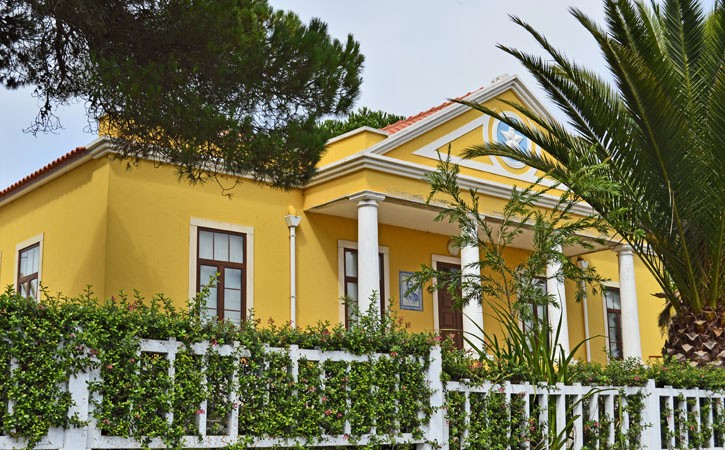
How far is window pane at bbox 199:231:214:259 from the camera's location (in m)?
14.9

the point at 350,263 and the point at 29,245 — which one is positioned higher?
the point at 29,245

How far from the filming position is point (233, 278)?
49.7 feet

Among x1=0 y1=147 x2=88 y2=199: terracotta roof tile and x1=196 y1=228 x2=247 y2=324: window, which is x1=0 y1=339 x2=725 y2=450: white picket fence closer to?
x1=196 y1=228 x2=247 y2=324: window

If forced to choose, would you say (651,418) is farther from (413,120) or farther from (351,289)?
(413,120)

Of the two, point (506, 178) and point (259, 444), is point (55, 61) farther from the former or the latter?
point (506, 178)

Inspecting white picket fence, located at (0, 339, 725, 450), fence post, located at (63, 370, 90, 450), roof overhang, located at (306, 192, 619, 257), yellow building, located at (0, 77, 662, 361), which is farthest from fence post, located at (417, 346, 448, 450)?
roof overhang, located at (306, 192, 619, 257)

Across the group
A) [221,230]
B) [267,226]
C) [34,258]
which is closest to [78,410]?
[221,230]

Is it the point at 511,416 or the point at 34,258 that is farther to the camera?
the point at 34,258

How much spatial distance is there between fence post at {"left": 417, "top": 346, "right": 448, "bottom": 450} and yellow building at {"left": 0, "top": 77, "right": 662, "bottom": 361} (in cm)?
704

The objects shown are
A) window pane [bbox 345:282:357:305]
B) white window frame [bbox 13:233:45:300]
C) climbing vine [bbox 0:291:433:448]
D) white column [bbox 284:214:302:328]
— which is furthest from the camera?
window pane [bbox 345:282:357:305]

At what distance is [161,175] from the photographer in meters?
14.4

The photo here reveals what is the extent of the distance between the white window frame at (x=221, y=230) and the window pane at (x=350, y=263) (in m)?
2.08

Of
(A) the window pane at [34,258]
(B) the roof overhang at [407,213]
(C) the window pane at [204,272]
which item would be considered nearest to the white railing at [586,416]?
(B) the roof overhang at [407,213]

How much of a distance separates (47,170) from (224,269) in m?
3.42
